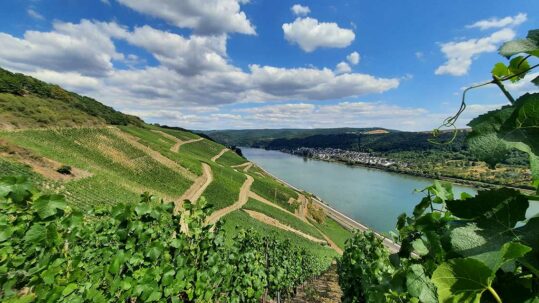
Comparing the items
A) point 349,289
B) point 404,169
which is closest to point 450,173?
point 404,169

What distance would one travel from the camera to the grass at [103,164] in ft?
125

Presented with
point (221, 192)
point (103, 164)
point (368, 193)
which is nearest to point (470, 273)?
point (221, 192)

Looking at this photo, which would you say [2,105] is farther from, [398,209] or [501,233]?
[398,209]

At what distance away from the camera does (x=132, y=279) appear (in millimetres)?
3523

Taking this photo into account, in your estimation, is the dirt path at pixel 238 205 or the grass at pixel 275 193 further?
the grass at pixel 275 193

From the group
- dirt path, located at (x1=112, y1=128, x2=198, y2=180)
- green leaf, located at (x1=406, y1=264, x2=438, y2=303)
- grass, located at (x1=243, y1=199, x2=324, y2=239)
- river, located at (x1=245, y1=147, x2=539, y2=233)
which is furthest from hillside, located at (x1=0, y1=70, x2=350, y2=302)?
green leaf, located at (x1=406, y1=264, x2=438, y2=303)

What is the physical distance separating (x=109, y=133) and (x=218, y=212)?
4444 centimetres

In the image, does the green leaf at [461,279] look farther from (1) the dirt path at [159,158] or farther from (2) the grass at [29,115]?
(2) the grass at [29,115]

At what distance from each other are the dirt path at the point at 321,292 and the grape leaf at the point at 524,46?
16206 millimetres

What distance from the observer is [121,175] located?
50.4 meters

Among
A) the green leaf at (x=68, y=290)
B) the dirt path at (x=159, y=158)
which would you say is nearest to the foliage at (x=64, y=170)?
the dirt path at (x=159, y=158)

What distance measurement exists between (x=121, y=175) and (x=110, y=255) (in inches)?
2042

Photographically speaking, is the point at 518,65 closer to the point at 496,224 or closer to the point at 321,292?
the point at 496,224

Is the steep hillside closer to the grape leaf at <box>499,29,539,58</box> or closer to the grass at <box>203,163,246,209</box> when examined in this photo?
the grass at <box>203,163,246,209</box>
